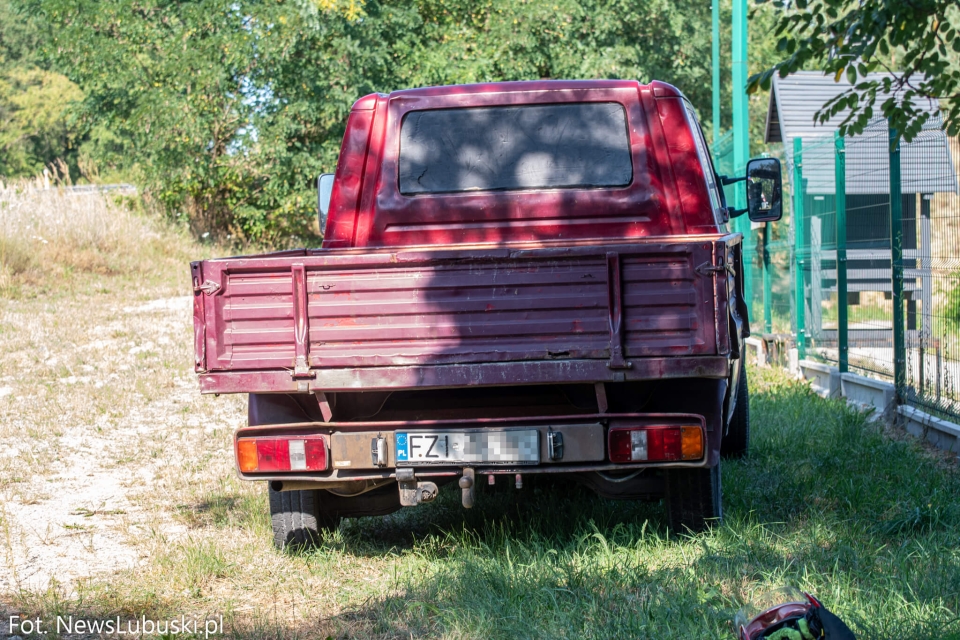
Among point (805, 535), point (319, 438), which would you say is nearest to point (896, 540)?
point (805, 535)

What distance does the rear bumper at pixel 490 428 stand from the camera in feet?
13.0

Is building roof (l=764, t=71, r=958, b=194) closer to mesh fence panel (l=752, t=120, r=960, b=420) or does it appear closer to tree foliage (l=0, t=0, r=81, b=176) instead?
mesh fence panel (l=752, t=120, r=960, b=420)

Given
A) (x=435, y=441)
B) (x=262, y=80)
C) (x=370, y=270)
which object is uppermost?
(x=262, y=80)

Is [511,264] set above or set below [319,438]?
above

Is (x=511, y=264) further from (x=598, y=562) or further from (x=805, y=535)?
(x=805, y=535)

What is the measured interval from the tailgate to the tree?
1.48 metres

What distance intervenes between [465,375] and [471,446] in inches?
13.0

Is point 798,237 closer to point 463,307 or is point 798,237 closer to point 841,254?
point 841,254

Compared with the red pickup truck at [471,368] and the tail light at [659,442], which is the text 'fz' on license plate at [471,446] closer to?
the red pickup truck at [471,368]

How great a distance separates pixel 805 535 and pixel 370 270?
226 cm

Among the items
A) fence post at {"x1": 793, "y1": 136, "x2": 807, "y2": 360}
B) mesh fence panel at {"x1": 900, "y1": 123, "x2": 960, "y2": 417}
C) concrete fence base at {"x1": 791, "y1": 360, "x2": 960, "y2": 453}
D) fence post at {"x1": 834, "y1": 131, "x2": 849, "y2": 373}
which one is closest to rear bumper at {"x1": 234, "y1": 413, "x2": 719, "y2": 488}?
mesh fence panel at {"x1": 900, "y1": 123, "x2": 960, "y2": 417}

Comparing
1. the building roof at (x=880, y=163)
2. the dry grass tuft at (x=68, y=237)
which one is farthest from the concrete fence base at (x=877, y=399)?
the dry grass tuft at (x=68, y=237)

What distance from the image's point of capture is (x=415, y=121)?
5477 mm

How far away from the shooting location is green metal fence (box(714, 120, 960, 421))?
6555 mm
